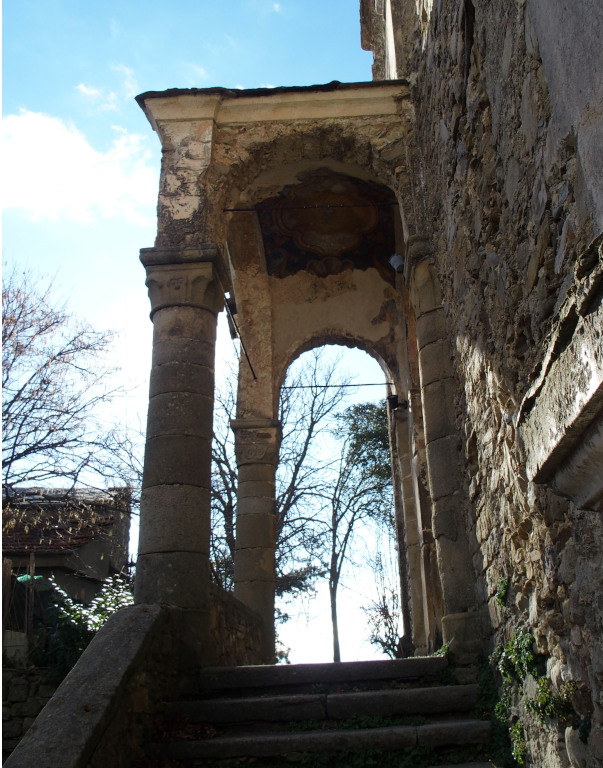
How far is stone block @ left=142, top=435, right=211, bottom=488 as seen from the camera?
609 cm

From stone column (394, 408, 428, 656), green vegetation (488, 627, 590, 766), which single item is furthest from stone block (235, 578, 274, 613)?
green vegetation (488, 627, 590, 766)

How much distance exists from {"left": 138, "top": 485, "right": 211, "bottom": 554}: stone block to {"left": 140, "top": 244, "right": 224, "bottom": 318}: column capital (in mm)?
1983

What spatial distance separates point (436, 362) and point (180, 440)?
8.16 ft

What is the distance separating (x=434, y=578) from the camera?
905cm

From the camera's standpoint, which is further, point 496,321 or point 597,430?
point 496,321

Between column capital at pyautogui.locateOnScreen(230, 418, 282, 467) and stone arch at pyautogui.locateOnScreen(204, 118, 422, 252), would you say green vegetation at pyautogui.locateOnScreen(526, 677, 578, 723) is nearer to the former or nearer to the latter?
stone arch at pyautogui.locateOnScreen(204, 118, 422, 252)

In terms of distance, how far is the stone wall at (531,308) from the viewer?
180 centimetres

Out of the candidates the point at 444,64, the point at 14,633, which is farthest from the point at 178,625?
the point at 444,64

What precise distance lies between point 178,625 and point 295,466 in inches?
509

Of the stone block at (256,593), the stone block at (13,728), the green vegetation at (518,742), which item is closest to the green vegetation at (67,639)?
the stone block at (13,728)

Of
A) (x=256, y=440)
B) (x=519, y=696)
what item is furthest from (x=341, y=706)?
(x=256, y=440)

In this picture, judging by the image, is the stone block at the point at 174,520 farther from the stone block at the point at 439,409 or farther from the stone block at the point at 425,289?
the stone block at the point at 425,289

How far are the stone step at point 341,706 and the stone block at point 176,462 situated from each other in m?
1.94

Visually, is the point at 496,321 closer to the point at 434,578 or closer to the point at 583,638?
the point at 583,638
